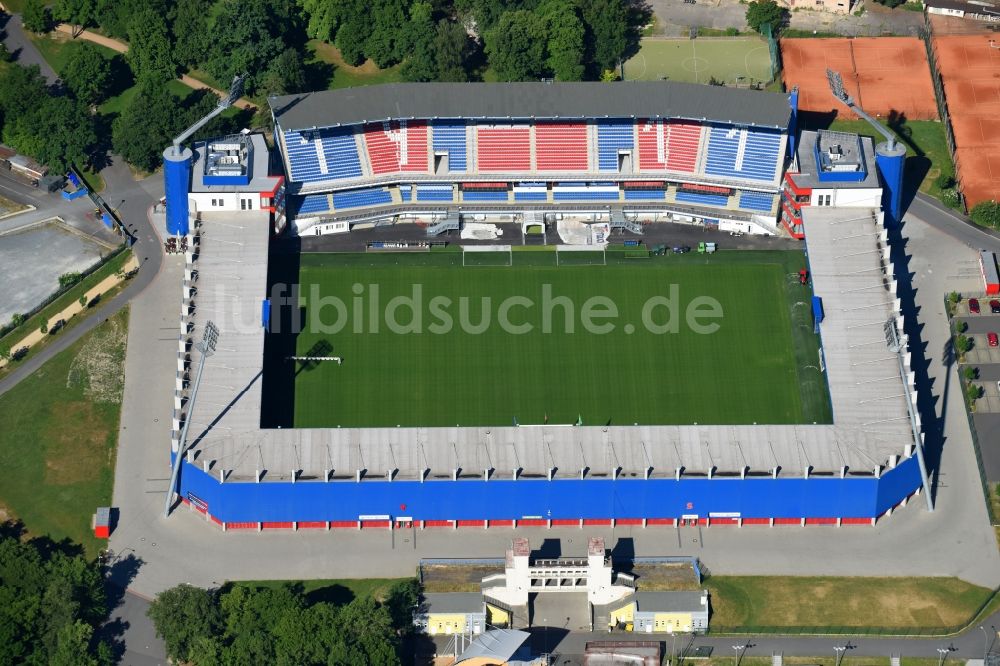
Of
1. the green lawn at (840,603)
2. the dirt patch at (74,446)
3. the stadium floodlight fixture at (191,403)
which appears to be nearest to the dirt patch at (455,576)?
the green lawn at (840,603)

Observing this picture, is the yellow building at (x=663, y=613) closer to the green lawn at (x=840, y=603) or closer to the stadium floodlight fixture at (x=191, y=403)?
the green lawn at (x=840, y=603)

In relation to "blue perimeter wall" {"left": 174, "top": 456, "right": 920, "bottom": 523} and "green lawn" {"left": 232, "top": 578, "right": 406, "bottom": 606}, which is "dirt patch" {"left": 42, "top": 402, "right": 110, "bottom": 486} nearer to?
"blue perimeter wall" {"left": 174, "top": 456, "right": 920, "bottom": 523}

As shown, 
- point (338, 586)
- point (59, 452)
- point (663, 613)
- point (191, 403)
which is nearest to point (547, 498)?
point (663, 613)

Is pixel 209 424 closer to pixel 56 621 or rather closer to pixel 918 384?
pixel 56 621

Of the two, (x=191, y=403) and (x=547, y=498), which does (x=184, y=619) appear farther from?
(x=547, y=498)

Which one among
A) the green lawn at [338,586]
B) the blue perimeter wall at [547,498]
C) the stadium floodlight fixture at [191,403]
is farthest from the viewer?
the stadium floodlight fixture at [191,403]

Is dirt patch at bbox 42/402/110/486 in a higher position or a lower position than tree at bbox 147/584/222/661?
higher

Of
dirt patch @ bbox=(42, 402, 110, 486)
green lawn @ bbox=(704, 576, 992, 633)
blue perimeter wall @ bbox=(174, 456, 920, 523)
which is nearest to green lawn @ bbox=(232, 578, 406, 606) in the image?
blue perimeter wall @ bbox=(174, 456, 920, 523)
